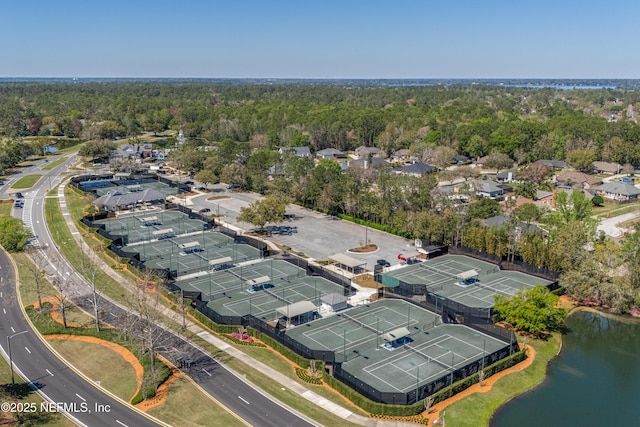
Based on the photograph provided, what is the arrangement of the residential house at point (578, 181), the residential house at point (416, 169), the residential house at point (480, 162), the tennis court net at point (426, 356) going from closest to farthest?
1. the tennis court net at point (426, 356)
2. the residential house at point (578, 181)
3. the residential house at point (416, 169)
4. the residential house at point (480, 162)

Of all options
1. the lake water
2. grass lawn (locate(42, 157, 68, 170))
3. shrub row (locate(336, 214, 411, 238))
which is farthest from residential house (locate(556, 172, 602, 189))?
grass lawn (locate(42, 157, 68, 170))

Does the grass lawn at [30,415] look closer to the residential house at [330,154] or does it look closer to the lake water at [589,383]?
the lake water at [589,383]

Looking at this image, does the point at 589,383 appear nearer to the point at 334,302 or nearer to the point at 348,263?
the point at 334,302

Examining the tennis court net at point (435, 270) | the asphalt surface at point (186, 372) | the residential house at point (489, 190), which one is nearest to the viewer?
the asphalt surface at point (186, 372)

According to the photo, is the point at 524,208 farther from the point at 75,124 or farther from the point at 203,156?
the point at 75,124

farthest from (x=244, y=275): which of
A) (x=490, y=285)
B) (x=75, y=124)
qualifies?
(x=75, y=124)

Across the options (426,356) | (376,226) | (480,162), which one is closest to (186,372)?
(426,356)

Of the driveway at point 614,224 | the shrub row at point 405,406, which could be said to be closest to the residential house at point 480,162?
the driveway at point 614,224
